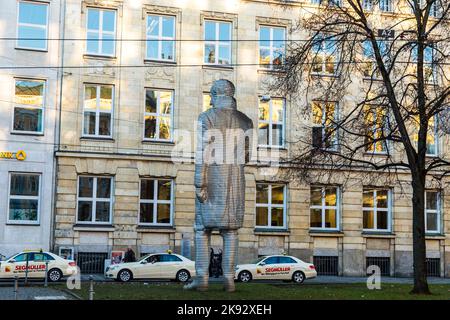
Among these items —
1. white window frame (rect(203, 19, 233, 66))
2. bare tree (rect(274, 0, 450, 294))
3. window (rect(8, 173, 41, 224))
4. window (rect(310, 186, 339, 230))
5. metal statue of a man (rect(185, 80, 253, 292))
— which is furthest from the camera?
window (rect(310, 186, 339, 230))

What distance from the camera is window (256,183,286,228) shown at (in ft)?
123

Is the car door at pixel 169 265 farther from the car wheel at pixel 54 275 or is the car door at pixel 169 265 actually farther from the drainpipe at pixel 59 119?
the drainpipe at pixel 59 119

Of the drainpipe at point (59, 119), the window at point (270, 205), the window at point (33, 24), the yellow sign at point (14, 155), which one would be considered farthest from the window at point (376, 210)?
the window at point (33, 24)

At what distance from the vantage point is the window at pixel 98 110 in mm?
35250

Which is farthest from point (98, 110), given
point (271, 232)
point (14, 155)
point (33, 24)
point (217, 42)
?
point (271, 232)

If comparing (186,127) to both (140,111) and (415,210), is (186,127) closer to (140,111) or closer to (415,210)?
(140,111)

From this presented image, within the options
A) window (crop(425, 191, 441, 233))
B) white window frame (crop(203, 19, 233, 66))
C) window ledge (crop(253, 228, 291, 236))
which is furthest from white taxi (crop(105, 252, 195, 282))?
window (crop(425, 191, 441, 233))

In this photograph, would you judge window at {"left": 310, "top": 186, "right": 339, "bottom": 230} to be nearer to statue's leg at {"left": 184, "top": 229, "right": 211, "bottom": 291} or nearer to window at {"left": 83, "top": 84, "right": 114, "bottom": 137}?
window at {"left": 83, "top": 84, "right": 114, "bottom": 137}

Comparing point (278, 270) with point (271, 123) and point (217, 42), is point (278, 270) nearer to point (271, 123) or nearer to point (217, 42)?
point (271, 123)

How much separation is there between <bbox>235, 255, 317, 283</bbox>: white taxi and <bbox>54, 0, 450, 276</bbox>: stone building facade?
15.4ft

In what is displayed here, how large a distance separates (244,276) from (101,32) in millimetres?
14142

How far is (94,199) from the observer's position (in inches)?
1371

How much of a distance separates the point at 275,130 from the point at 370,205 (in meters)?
6.64
